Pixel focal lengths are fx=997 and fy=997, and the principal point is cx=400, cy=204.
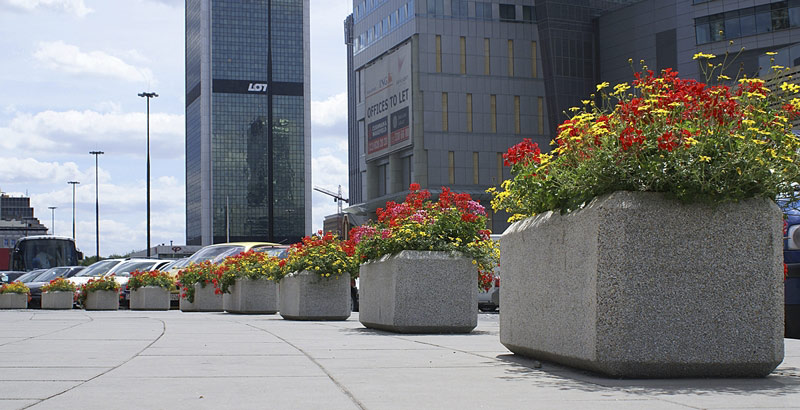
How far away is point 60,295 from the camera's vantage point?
30.2 m

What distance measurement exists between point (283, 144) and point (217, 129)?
1252cm

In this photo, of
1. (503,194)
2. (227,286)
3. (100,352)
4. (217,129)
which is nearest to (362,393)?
(503,194)

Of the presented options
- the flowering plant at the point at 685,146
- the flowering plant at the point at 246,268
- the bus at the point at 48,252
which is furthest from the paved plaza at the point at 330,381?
the bus at the point at 48,252

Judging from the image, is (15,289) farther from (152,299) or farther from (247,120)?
(247,120)

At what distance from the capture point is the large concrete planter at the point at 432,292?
12469 mm

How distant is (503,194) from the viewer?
892 cm

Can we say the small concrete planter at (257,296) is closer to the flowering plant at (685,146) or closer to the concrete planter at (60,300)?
the concrete planter at (60,300)

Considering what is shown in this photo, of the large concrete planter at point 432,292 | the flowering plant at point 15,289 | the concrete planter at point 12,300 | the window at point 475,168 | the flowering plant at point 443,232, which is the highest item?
the window at point 475,168

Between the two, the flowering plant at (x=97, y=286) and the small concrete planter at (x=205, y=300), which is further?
the flowering plant at (x=97, y=286)

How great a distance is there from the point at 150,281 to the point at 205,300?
350cm

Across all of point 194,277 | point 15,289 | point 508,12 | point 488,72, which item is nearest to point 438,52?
point 488,72

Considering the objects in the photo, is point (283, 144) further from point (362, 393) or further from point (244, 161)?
point (362, 393)

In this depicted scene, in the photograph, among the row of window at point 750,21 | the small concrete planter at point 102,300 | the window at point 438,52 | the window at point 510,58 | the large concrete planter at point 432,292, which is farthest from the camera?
the window at point 510,58

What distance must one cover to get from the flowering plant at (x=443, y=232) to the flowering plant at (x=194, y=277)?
12.3m
